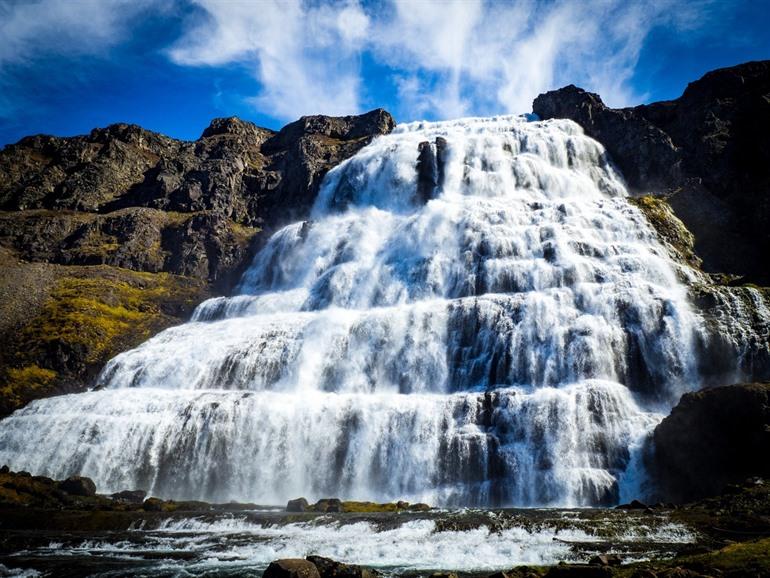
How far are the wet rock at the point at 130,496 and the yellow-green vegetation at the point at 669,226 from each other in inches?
1937

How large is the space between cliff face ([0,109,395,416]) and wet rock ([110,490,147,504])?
20862 mm

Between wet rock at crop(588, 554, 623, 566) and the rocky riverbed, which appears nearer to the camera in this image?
wet rock at crop(588, 554, 623, 566)

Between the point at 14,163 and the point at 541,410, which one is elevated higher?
the point at 14,163

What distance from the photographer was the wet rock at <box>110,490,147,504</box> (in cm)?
3422

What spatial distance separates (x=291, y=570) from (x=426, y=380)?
98.0 feet

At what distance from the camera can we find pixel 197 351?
5100 cm

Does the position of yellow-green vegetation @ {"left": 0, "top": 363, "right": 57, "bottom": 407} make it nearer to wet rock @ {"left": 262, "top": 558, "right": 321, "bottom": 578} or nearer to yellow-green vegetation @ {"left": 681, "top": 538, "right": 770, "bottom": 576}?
wet rock @ {"left": 262, "top": 558, "right": 321, "bottom": 578}

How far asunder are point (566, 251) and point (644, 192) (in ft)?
82.6

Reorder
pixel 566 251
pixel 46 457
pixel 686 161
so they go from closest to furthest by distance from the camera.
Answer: pixel 46 457 < pixel 566 251 < pixel 686 161

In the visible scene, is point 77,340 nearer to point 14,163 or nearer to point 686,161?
point 14,163

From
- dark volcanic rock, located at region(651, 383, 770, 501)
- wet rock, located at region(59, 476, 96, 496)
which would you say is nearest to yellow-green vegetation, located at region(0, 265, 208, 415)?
wet rock, located at region(59, 476, 96, 496)

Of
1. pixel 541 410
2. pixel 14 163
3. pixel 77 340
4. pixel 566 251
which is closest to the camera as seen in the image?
pixel 541 410

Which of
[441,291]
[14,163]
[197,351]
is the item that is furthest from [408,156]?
[14,163]

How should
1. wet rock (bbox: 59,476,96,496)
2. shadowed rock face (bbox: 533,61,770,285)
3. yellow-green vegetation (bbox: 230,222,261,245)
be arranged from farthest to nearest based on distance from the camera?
1. yellow-green vegetation (bbox: 230,222,261,245)
2. shadowed rock face (bbox: 533,61,770,285)
3. wet rock (bbox: 59,476,96,496)
